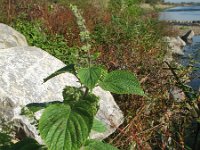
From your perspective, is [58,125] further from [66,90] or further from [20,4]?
[20,4]

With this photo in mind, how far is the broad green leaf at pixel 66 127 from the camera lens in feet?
5.61

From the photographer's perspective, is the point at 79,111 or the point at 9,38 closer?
the point at 79,111

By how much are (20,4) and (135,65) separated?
453 centimetres

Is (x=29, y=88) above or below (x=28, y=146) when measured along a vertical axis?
below

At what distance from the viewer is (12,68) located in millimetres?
4711

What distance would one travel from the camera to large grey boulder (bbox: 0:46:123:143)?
4297mm

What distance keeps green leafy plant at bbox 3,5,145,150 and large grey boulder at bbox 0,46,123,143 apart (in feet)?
7.53

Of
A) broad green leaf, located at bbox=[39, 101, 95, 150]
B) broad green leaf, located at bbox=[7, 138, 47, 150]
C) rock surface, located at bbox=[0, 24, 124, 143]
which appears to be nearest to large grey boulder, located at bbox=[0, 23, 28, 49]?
rock surface, located at bbox=[0, 24, 124, 143]

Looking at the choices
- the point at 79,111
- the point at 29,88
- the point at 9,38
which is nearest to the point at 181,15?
the point at 9,38

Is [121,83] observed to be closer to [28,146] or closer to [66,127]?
[66,127]

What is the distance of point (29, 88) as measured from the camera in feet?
14.9

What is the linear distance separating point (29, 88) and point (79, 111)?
2.83 metres

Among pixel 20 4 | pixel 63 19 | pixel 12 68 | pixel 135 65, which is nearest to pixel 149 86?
pixel 135 65

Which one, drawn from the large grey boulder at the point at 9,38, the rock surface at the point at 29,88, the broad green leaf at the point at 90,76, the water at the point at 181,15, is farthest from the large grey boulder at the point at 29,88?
the water at the point at 181,15
